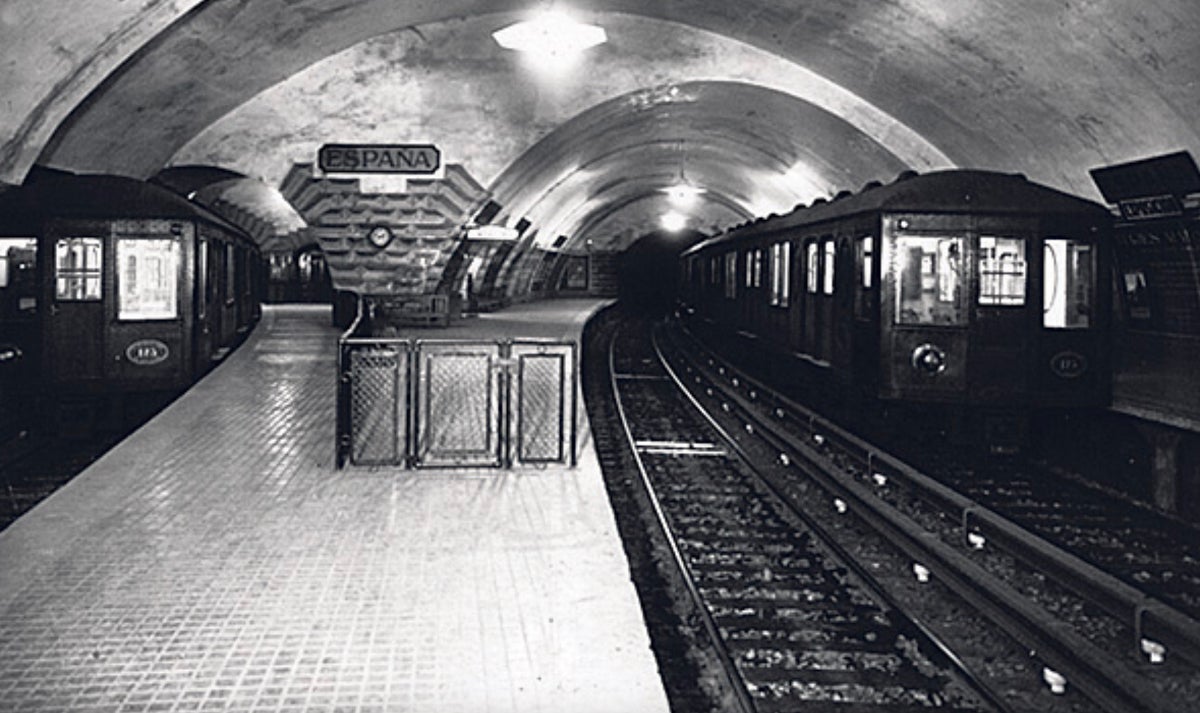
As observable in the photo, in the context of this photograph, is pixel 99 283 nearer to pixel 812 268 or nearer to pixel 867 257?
pixel 867 257

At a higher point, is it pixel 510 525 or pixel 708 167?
pixel 708 167

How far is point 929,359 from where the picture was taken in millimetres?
10336

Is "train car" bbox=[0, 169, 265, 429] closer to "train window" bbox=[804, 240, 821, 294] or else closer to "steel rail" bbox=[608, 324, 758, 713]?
"steel rail" bbox=[608, 324, 758, 713]

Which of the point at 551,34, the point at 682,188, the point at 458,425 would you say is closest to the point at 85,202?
the point at 458,425

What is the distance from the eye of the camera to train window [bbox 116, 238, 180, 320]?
11.1m

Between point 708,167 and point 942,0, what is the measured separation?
1779 centimetres

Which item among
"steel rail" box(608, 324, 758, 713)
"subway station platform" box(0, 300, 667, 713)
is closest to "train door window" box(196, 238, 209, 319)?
"subway station platform" box(0, 300, 667, 713)

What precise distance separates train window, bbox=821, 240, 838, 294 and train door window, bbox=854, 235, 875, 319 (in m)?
1.12

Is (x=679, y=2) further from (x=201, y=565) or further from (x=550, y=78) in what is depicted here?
(x=201, y=565)

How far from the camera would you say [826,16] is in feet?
38.3

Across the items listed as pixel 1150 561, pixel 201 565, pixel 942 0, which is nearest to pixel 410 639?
pixel 201 565

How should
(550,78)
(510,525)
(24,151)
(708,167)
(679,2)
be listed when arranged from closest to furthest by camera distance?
(510,525) → (24,151) → (679,2) → (550,78) → (708,167)

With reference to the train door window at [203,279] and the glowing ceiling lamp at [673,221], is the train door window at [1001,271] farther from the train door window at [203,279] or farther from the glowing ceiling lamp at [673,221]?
the glowing ceiling lamp at [673,221]

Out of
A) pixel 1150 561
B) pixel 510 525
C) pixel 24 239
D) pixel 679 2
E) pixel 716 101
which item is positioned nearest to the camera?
pixel 510 525
